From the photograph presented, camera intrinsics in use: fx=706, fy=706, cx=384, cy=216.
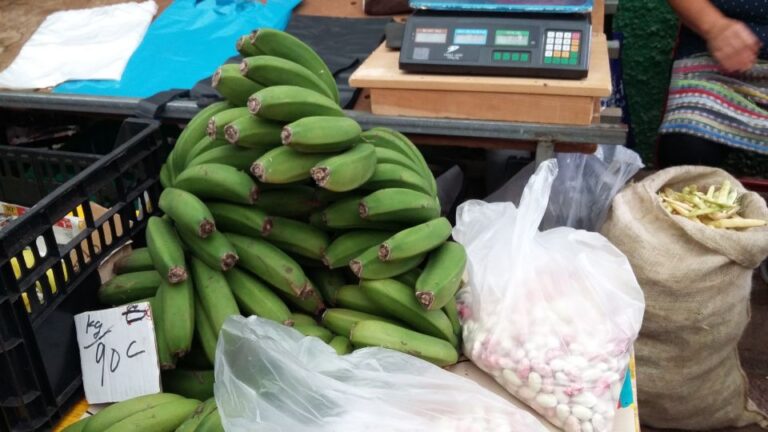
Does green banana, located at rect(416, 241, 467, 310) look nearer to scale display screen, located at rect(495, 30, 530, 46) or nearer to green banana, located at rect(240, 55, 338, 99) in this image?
green banana, located at rect(240, 55, 338, 99)

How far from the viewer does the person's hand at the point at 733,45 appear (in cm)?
207

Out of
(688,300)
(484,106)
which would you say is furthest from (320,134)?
(688,300)

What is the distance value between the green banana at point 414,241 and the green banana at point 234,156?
0.93 ft

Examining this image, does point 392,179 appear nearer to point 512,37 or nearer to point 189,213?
point 189,213

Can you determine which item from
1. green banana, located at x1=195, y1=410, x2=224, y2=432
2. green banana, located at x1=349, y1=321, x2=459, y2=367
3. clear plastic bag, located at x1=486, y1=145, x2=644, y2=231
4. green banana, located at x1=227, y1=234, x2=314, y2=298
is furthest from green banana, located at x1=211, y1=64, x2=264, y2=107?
clear plastic bag, located at x1=486, y1=145, x2=644, y2=231

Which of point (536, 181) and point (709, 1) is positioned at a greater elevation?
point (709, 1)

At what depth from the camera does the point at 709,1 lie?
85.7 inches

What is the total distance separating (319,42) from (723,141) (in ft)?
4.19

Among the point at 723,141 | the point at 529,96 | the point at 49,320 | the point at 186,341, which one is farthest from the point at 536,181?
the point at 723,141

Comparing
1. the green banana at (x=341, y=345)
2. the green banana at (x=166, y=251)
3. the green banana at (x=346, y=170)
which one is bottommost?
the green banana at (x=341, y=345)

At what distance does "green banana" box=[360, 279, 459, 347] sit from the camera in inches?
47.9

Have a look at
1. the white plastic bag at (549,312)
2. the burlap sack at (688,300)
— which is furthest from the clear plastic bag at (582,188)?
the white plastic bag at (549,312)

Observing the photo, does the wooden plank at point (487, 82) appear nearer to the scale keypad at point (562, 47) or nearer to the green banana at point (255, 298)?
the scale keypad at point (562, 47)

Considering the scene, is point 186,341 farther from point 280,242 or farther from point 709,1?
point 709,1
